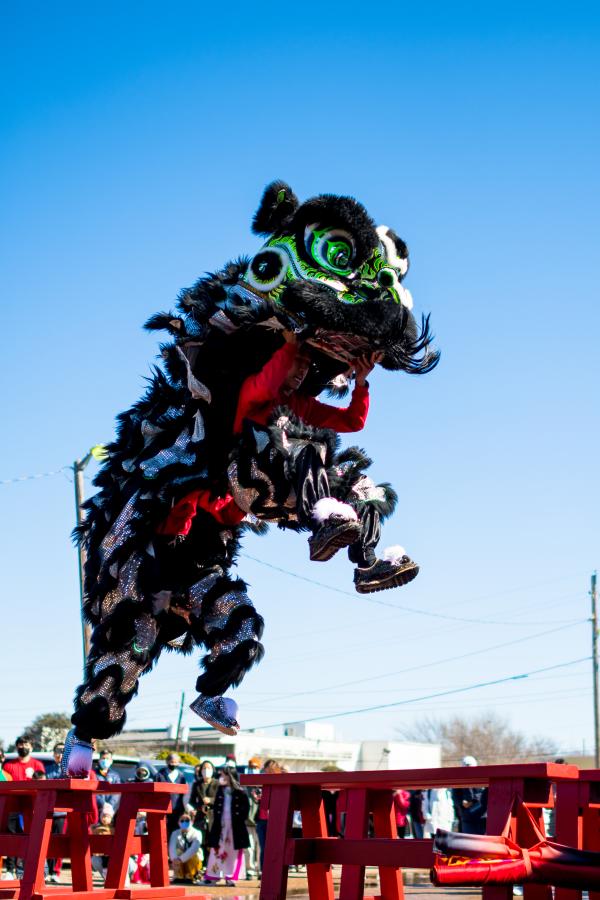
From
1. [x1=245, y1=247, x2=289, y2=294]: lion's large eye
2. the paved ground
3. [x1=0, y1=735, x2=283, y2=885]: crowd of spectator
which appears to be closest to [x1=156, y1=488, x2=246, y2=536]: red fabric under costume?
[x1=245, y1=247, x2=289, y2=294]: lion's large eye

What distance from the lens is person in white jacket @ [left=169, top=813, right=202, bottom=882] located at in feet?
35.0

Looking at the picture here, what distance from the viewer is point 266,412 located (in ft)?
17.7

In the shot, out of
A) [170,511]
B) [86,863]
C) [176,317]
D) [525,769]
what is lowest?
[86,863]

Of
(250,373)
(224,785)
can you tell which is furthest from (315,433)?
(224,785)

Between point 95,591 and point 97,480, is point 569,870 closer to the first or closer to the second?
point 95,591

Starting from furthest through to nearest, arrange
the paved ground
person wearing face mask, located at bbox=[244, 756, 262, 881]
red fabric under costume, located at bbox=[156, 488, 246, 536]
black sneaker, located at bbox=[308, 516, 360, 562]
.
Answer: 1. person wearing face mask, located at bbox=[244, 756, 262, 881]
2. the paved ground
3. red fabric under costume, located at bbox=[156, 488, 246, 536]
4. black sneaker, located at bbox=[308, 516, 360, 562]

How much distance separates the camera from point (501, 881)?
3.35m

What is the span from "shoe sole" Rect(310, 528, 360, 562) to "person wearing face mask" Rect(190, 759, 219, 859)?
6.47 m

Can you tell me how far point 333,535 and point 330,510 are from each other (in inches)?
4.4

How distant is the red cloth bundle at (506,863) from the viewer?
3307 millimetres

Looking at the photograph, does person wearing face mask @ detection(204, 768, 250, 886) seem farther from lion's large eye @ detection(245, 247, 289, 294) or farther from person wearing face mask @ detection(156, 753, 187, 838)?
lion's large eye @ detection(245, 247, 289, 294)

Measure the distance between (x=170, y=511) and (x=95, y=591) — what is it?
556 millimetres

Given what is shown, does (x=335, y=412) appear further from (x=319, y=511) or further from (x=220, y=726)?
(x=220, y=726)

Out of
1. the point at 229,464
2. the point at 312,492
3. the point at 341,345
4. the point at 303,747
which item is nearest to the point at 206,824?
the point at 229,464
